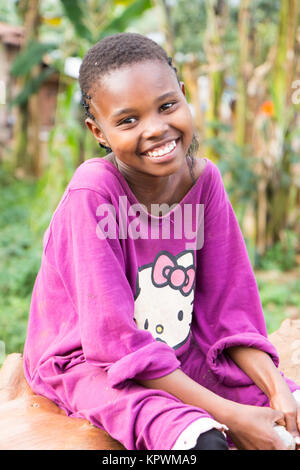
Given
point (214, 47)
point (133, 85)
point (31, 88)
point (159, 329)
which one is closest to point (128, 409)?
point (159, 329)

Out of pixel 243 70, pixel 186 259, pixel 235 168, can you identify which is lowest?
pixel 186 259

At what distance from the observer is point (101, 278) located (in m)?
1.32

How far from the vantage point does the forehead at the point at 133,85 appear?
1334mm

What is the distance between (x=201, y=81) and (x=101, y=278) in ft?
17.7

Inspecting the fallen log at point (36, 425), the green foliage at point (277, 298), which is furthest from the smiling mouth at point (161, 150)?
the green foliage at point (277, 298)

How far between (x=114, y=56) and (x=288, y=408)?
1022 mm

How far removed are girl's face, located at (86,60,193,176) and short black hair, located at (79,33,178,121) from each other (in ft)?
0.06

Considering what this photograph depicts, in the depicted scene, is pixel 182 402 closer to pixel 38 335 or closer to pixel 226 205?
pixel 38 335

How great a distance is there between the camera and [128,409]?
4.10 ft

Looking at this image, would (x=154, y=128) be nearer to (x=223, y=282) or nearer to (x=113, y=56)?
(x=113, y=56)

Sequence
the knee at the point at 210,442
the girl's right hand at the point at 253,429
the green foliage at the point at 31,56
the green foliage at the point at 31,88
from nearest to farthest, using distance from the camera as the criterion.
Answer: the knee at the point at 210,442, the girl's right hand at the point at 253,429, the green foliage at the point at 31,56, the green foliage at the point at 31,88

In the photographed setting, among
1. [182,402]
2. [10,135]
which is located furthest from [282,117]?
[10,135]

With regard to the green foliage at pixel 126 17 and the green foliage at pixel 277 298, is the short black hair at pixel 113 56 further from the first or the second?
the green foliage at pixel 126 17
